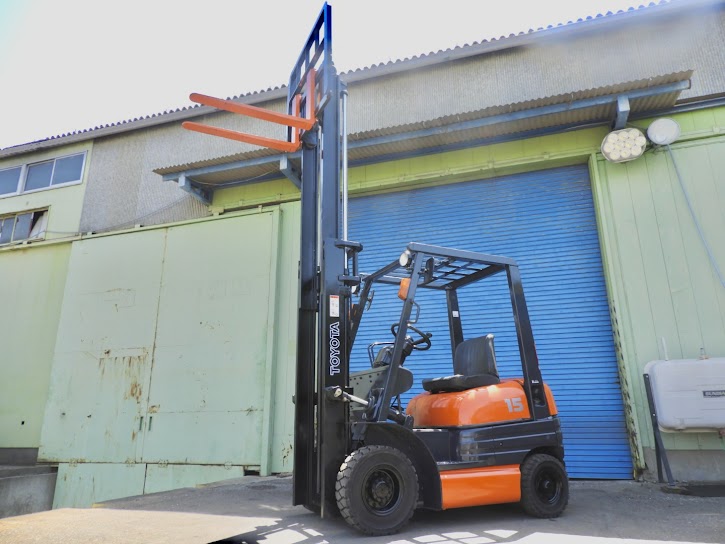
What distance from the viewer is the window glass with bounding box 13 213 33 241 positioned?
471 inches

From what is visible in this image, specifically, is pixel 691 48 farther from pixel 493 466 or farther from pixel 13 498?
pixel 13 498

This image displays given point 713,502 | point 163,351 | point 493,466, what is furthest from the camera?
point 163,351

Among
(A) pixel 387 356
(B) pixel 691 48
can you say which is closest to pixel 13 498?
(A) pixel 387 356

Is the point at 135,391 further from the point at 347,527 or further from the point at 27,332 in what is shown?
the point at 347,527

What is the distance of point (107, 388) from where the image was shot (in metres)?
9.70

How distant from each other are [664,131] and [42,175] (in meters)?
12.9

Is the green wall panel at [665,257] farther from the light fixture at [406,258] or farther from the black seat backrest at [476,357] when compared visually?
the light fixture at [406,258]

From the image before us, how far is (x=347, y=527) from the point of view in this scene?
153 inches

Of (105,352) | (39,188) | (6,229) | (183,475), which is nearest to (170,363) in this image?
(105,352)

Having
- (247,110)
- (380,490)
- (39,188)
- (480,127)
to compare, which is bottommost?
(380,490)

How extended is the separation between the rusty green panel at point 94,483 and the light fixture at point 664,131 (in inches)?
383

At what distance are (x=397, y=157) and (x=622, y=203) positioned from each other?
11.9 ft

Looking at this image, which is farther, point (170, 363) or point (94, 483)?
point (170, 363)

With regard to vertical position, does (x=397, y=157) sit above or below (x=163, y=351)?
above
